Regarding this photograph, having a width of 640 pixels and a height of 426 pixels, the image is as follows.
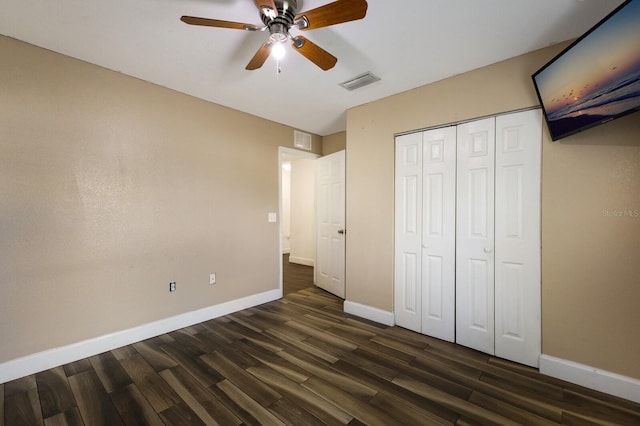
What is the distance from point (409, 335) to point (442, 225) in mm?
1267

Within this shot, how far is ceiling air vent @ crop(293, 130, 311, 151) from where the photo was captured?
4.29 meters

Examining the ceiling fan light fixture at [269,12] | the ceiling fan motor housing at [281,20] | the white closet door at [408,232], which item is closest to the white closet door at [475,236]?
the white closet door at [408,232]

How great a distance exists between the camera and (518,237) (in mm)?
2297

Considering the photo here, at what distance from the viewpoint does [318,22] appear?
158 centimetres

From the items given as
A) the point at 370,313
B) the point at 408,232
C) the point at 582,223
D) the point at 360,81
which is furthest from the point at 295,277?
the point at 582,223

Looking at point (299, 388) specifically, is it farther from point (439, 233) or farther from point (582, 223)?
point (582, 223)

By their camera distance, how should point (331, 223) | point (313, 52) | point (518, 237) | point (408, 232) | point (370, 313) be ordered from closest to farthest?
1. point (313, 52)
2. point (518, 237)
3. point (408, 232)
4. point (370, 313)
5. point (331, 223)

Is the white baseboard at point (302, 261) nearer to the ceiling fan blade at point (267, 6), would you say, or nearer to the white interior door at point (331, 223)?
the white interior door at point (331, 223)

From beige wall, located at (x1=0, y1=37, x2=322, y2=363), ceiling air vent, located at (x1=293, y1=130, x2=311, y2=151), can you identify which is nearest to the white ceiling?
beige wall, located at (x1=0, y1=37, x2=322, y2=363)

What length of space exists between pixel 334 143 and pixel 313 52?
2.82m

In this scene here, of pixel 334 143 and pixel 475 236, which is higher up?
pixel 334 143

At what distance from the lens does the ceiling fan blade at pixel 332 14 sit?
1385 millimetres

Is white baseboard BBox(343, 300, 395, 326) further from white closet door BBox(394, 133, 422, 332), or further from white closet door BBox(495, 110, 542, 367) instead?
white closet door BBox(495, 110, 542, 367)

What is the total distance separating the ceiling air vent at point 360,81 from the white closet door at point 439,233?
83cm
